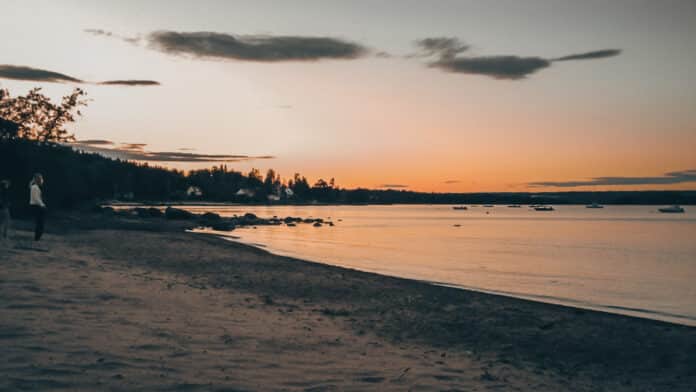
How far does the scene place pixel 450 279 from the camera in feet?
81.8

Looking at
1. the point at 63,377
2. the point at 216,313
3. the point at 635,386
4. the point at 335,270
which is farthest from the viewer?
the point at 335,270

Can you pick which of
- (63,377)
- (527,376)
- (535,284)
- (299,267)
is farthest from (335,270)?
(63,377)

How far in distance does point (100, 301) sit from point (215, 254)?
15.7 meters

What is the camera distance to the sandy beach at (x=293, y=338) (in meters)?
7.07

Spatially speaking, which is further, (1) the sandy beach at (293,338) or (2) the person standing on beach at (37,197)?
(2) the person standing on beach at (37,197)

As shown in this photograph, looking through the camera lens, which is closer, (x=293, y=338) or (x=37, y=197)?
(x=293, y=338)

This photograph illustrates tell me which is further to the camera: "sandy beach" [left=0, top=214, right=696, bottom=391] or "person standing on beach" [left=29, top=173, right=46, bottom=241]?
"person standing on beach" [left=29, top=173, right=46, bottom=241]

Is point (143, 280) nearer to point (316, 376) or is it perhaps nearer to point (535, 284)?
point (316, 376)

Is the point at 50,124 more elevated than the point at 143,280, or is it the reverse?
the point at 50,124

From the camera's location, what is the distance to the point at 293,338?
32.8ft

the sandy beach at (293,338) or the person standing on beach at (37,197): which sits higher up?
the person standing on beach at (37,197)

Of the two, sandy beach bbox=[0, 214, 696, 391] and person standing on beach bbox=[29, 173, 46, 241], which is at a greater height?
person standing on beach bbox=[29, 173, 46, 241]

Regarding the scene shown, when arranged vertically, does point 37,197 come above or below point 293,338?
above

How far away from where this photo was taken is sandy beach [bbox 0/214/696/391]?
7074 millimetres
